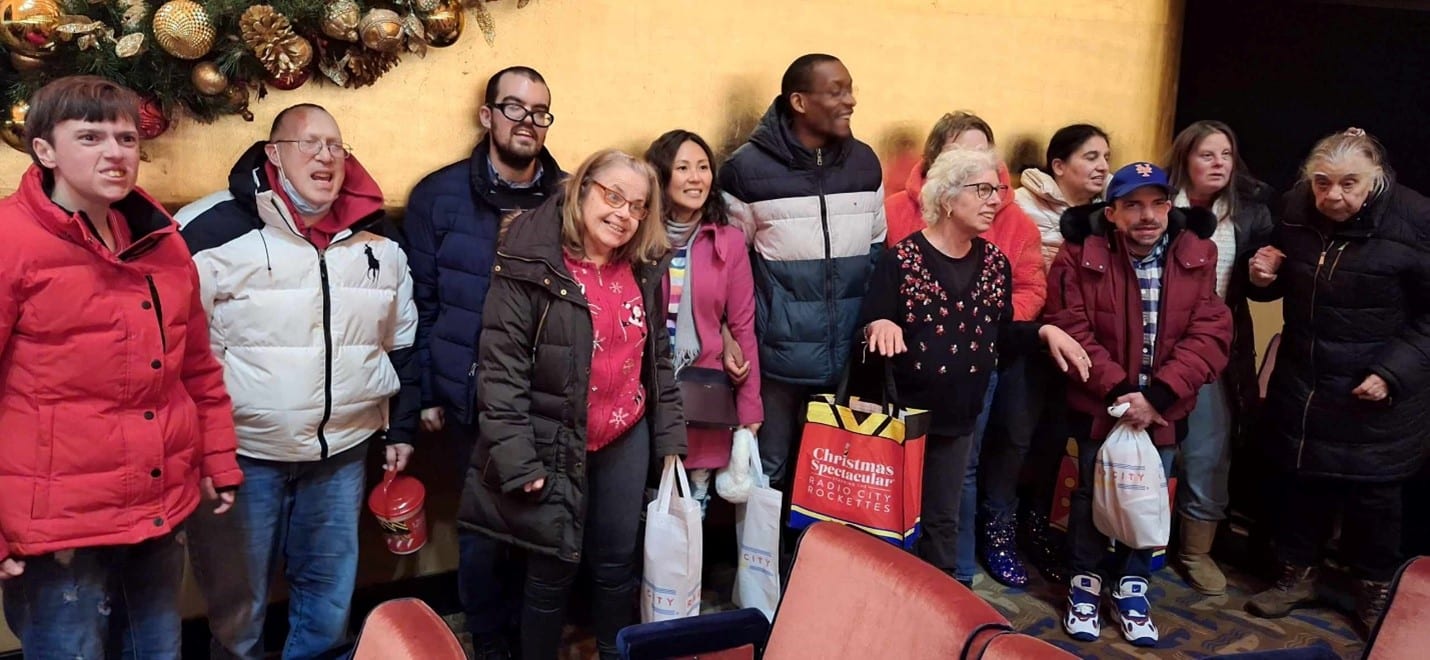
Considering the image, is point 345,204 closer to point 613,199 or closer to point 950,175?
point 613,199

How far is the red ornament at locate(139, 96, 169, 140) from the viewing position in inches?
93.4

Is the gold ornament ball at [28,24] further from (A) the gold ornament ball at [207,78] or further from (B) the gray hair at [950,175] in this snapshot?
(B) the gray hair at [950,175]

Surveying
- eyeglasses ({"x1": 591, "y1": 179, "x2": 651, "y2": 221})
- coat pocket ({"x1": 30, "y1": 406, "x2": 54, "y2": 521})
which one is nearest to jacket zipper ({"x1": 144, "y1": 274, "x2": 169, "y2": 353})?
coat pocket ({"x1": 30, "y1": 406, "x2": 54, "y2": 521})

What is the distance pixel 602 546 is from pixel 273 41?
58.0 inches

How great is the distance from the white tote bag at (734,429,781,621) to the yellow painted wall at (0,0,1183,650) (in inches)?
36.9

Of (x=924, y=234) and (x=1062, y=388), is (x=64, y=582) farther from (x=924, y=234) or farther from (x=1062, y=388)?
(x=1062, y=388)

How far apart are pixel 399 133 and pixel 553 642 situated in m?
1.47

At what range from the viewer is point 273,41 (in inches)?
95.1

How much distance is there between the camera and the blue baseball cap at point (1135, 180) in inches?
113

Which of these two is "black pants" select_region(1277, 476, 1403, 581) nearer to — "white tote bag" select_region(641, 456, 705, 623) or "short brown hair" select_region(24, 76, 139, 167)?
"white tote bag" select_region(641, 456, 705, 623)

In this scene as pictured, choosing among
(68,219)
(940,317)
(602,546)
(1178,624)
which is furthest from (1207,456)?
(68,219)

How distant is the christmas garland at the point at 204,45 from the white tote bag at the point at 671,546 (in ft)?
4.41

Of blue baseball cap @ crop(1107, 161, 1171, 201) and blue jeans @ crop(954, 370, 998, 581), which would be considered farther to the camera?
blue jeans @ crop(954, 370, 998, 581)

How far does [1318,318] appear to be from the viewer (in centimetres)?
307
